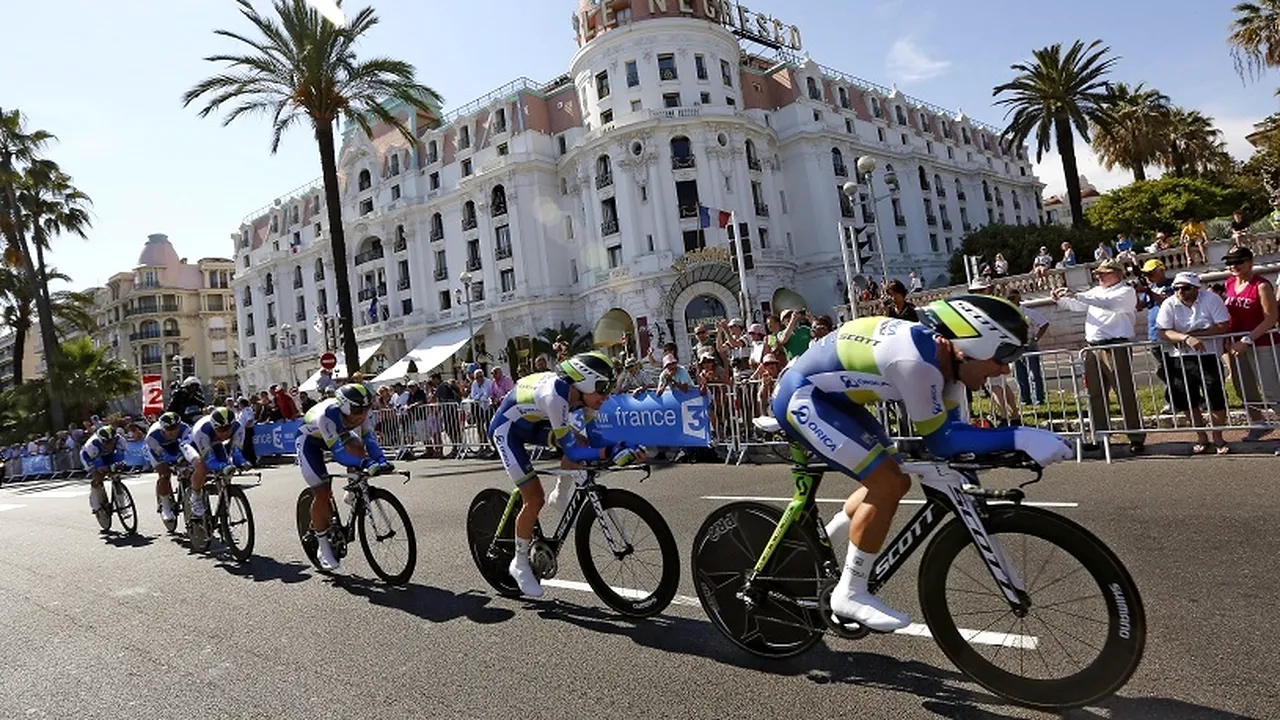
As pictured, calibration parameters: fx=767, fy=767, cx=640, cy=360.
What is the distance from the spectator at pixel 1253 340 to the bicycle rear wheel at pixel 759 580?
21.8ft

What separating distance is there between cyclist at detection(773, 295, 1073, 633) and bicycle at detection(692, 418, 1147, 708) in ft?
0.31

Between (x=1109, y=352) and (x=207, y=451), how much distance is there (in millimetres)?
10254

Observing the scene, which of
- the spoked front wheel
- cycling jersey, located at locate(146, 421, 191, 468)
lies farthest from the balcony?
the spoked front wheel

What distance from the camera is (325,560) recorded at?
6645 millimetres

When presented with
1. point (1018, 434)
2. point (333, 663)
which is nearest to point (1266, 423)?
point (1018, 434)

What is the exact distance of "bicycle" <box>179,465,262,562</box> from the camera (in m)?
7.93

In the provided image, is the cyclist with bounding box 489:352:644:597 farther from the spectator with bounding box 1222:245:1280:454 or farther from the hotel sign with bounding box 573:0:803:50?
the hotel sign with bounding box 573:0:803:50

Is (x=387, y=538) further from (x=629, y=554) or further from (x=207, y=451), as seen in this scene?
(x=207, y=451)

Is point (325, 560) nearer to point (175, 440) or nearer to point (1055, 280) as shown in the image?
point (175, 440)

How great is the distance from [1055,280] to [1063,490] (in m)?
19.5

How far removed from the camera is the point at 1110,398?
1020cm

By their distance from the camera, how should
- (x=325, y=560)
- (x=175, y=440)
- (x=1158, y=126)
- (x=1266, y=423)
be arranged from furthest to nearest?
(x=1158, y=126) → (x=175, y=440) → (x=1266, y=423) → (x=325, y=560)

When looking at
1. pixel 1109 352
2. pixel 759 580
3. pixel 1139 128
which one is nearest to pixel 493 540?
pixel 759 580

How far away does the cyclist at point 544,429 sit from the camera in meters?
4.95
